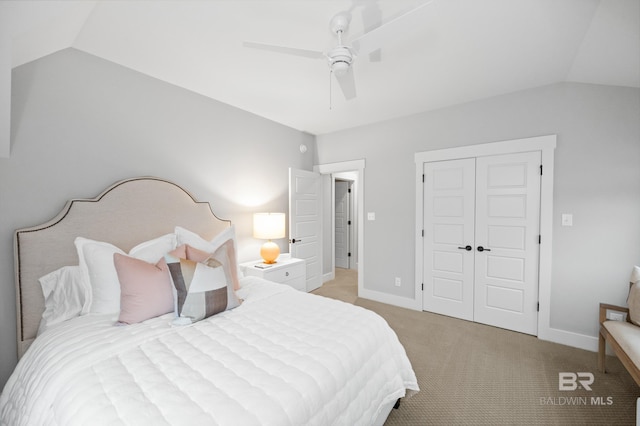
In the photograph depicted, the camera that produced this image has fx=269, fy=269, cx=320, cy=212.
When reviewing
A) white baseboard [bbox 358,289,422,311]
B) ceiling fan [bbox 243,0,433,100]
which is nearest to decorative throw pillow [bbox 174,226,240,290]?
ceiling fan [bbox 243,0,433,100]

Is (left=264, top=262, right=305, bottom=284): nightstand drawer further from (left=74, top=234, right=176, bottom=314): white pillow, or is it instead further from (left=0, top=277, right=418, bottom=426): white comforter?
(left=74, top=234, right=176, bottom=314): white pillow

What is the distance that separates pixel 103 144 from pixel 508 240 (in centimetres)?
403

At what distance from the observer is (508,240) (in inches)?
117

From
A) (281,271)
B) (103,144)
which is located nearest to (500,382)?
(281,271)

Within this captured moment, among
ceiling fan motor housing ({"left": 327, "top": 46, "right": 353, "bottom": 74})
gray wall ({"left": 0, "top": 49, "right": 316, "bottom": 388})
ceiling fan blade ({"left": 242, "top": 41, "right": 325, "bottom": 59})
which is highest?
ceiling fan blade ({"left": 242, "top": 41, "right": 325, "bottom": 59})

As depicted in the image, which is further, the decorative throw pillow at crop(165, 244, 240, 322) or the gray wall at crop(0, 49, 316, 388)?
the gray wall at crop(0, 49, 316, 388)

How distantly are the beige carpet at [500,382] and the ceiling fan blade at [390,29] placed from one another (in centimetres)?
237

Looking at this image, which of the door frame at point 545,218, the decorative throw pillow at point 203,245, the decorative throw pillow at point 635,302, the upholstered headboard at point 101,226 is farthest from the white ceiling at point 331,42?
the decorative throw pillow at point 635,302

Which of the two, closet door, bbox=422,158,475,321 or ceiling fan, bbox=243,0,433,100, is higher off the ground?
ceiling fan, bbox=243,0,433,100

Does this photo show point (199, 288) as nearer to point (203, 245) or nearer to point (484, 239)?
point (203, 245)

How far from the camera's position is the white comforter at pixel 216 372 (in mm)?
978

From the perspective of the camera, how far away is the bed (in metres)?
1.02

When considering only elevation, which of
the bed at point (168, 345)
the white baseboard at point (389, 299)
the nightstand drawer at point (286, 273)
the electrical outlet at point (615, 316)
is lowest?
the white baseboard at point (389, 299)

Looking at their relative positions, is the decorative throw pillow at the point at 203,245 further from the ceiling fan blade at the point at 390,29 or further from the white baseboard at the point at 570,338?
the white baseboard at the point at 570,338
